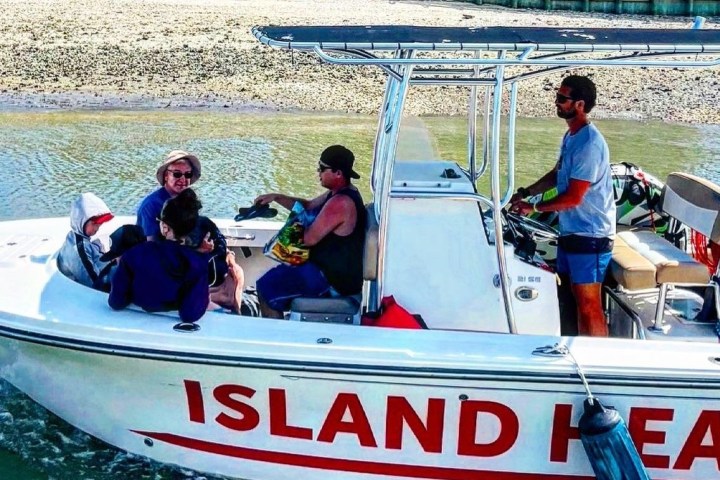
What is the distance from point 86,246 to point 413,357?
1.84 meters

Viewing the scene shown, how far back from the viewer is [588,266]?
420cm

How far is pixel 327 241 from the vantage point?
13.6ft

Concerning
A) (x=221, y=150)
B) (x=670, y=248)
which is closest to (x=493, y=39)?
(x=670, y=248)

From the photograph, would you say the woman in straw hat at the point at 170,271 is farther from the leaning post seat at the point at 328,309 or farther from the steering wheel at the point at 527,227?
the steering wheel at the point at 527,227

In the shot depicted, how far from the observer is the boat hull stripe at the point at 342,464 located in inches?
148

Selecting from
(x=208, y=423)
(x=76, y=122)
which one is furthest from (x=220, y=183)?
(x=208, y=423)

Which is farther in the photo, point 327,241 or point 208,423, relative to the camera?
point 327,241

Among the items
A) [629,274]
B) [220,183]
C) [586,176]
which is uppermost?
[586,176]

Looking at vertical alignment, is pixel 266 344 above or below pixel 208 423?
above

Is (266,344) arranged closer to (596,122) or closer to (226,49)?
(596,122)

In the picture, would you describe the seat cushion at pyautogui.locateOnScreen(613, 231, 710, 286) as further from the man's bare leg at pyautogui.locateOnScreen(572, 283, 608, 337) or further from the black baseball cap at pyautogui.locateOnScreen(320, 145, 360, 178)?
the black baseball cap at pyautogui.locateOnScreen(320, 145, 360, 178)

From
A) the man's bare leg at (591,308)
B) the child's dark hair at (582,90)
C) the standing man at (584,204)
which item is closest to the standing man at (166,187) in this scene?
the standing man at (584,204)

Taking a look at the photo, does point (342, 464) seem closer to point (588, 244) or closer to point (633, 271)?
point (588, 244)

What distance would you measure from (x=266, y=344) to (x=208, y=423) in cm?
49
